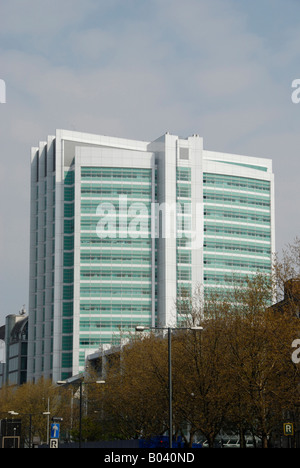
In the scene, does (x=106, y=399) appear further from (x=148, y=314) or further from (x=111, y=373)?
(x=148, y=314)

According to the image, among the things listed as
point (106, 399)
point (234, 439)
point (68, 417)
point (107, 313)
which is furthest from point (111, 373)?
point (107, 313)

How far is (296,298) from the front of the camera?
58.0 m

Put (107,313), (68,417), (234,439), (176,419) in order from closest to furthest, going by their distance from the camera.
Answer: (176,419) → (68,417) → (234,439) → (107,313)

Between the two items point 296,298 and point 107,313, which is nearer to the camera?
point 296,298

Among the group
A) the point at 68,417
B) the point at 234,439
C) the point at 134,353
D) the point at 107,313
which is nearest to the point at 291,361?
the point at 134,353

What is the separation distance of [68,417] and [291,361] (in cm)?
7261

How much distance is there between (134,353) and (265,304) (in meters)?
28.3

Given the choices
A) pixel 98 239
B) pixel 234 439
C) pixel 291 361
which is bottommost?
pixel 234 439

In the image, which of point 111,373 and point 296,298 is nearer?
point 296,298

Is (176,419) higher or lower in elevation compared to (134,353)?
lower

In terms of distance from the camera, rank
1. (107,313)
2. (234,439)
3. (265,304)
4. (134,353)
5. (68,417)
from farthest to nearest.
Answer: (107,313) → (234,439) → (68,417) → (134,353) → (265,304)

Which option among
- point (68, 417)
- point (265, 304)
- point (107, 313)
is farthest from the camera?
point (107, 313)

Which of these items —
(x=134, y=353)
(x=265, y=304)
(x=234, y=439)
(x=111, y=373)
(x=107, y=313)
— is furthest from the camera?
(x=107, y=313)

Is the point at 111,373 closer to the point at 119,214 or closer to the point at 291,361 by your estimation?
the point at 291,361
